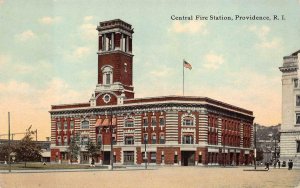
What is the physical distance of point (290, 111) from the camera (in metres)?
60.3

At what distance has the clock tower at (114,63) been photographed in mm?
75312

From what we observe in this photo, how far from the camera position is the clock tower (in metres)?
75.3

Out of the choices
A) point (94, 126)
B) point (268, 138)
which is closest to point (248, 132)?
point (94, 126)

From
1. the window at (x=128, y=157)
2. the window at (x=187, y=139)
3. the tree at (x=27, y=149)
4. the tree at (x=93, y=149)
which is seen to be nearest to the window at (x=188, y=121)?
the window at (x=187, y=139)

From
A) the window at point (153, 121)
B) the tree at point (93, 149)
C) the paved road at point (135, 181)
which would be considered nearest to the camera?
the paved road at point (135, 181)

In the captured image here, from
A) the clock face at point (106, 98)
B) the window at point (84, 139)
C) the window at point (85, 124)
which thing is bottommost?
the window at point (84, 139)

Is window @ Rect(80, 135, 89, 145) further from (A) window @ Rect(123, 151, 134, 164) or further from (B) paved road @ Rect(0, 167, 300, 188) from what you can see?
(B) paved road @ Rect(0, 167, 300, 188)

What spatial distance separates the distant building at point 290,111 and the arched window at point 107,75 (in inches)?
1068

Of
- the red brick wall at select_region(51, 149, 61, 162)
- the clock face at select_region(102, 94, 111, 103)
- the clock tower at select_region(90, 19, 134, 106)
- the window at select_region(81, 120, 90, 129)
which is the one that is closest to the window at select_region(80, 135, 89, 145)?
the window at select_region(81, 120, 90, 129)

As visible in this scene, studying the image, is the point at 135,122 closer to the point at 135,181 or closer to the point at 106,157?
the point at 106,157

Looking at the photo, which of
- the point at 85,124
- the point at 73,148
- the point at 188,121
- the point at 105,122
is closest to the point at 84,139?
the point at 85,124

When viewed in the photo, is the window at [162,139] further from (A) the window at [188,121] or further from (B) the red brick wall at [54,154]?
(B) the red brick wall at [54,154]

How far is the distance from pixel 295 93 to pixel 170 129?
1795cm

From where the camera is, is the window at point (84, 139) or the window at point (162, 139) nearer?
the window at point (162, 139)
